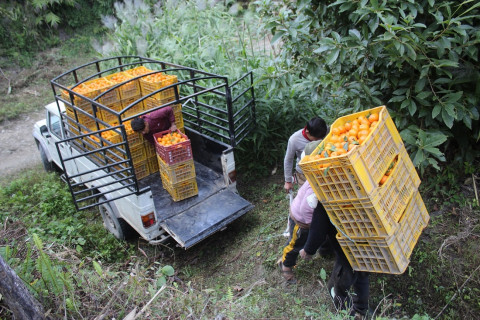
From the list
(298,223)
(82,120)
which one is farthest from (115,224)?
(298,223)

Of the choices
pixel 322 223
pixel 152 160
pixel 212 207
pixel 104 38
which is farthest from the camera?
pixel 104 38

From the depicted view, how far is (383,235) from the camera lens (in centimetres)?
314

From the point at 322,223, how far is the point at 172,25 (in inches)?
339

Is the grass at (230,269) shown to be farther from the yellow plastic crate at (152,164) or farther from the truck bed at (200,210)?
the yellow plastic crate at (152,164)

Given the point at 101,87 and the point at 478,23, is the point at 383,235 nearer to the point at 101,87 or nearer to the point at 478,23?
the point at 478,23

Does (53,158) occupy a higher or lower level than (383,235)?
lower

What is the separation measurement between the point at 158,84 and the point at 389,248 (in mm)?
4834

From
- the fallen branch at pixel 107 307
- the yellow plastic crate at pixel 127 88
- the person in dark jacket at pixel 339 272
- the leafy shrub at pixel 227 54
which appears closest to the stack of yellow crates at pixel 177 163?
the leafy shrub at pixel 227 54

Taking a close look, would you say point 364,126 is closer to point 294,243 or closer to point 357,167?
point 357,167

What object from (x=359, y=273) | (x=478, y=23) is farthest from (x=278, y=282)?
(x=478, y=23)

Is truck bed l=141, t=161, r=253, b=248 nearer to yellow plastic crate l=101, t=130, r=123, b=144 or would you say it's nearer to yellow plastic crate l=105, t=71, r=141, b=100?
yellow plastic crate l=101, t=130, r=123, b=144

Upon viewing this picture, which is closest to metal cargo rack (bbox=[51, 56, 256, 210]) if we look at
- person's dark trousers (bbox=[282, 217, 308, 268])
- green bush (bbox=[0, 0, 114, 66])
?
person's dark trousers (bbox=[282, 217, 308, 268])

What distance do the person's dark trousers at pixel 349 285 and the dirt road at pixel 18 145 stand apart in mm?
8076

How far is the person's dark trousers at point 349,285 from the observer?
3719mm
